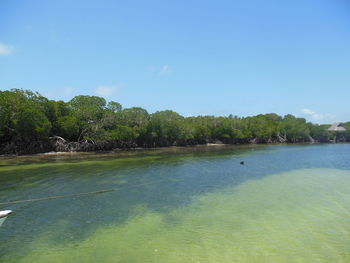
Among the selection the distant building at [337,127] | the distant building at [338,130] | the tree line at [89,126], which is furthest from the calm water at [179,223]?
the distant building at [337,127]

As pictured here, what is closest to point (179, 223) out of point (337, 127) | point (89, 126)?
point (89, 126)

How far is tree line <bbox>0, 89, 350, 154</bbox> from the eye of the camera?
31.8m

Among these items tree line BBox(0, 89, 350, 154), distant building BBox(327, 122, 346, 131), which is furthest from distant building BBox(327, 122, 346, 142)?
tree line BBox(0, 89, 350, 154)

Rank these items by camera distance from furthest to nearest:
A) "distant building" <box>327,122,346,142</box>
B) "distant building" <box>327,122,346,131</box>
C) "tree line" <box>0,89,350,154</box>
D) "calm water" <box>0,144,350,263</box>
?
"distant building" <box>327,122,346,131</box> < "distant building" <box>327,122,346,142</box> < "tree line" <box>0,89,350,154</box> < "calm water" <box>0,144,350,263</box>

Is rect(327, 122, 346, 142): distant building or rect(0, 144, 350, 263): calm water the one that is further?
rect(327, 122, 346, 142): distant building

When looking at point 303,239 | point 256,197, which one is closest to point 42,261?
point 303,239

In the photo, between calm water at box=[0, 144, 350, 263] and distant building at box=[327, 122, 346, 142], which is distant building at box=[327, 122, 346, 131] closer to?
distant building at box=[327, 122, 346, 142]

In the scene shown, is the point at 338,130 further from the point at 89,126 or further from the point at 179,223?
the point at 179,223

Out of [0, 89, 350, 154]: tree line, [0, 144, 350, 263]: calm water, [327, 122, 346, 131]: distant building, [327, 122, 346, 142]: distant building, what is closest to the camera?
[0, 144, 350, 263]: calm water

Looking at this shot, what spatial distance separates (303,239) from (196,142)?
53.5 m

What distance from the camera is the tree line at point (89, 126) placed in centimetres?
3175

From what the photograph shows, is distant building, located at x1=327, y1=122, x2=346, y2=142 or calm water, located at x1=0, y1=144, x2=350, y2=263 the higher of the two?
distant building, located at x1=327, y1=122, x2=346, y2=142

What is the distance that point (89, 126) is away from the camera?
3909 cm

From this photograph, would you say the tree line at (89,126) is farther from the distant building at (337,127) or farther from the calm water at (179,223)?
the distant building at (337,127)
